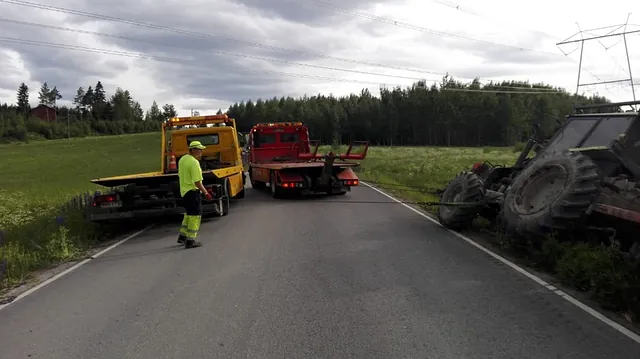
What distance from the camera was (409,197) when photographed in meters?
17.8

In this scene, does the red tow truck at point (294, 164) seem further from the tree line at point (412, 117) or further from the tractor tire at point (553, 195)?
the tree line at point (412, 117)

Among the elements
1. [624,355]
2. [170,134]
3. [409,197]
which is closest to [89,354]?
[624,355]

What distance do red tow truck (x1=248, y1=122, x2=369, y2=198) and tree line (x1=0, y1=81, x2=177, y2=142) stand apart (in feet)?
306

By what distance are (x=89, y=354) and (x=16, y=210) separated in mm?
12175

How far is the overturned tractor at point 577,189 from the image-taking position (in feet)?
23.4

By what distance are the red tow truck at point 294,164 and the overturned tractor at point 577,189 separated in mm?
6512

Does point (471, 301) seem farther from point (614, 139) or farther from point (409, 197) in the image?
point (409, 197)

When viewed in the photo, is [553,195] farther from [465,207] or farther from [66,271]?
[66,271]

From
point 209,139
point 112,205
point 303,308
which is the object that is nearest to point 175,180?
point 112,205

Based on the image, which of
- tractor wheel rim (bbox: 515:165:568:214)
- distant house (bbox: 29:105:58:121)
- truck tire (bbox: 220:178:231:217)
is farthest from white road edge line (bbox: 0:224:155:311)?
distant house (bbox: 29:105:58:121)

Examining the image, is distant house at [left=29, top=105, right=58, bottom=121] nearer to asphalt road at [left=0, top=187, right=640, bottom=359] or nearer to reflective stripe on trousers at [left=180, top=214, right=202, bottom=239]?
reflective stripe on trousers at [left=180, top=214, right=202, bottom=239]

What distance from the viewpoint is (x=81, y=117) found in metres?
154

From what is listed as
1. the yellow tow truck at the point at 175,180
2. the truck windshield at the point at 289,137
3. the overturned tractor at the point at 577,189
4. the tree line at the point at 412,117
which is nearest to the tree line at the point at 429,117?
the tree line at the point at 412,117

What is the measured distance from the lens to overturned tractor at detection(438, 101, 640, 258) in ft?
23.4
